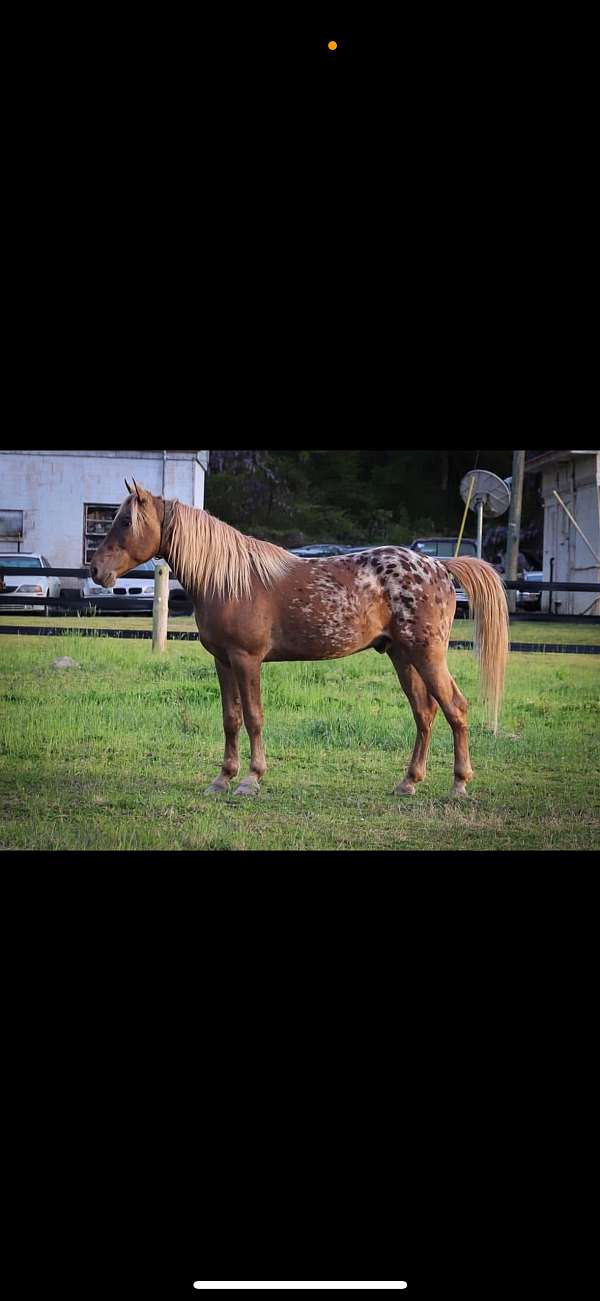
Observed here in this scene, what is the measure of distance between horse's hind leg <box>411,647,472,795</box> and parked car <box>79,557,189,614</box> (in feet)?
2.90

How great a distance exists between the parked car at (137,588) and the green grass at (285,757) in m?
0.17

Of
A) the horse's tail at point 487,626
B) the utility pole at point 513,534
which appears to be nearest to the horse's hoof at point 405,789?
the horse's tail at point 487,626

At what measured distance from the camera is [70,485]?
412cm

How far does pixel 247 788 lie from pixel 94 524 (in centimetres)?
107

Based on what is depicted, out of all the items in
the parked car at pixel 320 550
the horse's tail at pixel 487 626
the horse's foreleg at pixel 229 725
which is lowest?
the horse's foreleg at pixel 229 725

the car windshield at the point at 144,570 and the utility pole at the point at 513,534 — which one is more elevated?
the utility pole at the point at 513,534

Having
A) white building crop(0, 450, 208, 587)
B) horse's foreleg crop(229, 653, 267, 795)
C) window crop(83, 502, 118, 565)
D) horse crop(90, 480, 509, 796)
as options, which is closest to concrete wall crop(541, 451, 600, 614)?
horse crop(90, 480, 509, 796)

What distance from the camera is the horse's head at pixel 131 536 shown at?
13.7ft

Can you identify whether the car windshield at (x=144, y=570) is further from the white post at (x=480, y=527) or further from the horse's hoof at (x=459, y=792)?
the horse's hoof at (x=459, y=792)

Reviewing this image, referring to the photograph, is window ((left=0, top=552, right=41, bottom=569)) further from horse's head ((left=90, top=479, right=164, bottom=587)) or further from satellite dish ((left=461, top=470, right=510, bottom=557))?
satellite dish ((left=461, top=470, right=510, bottom=557))
